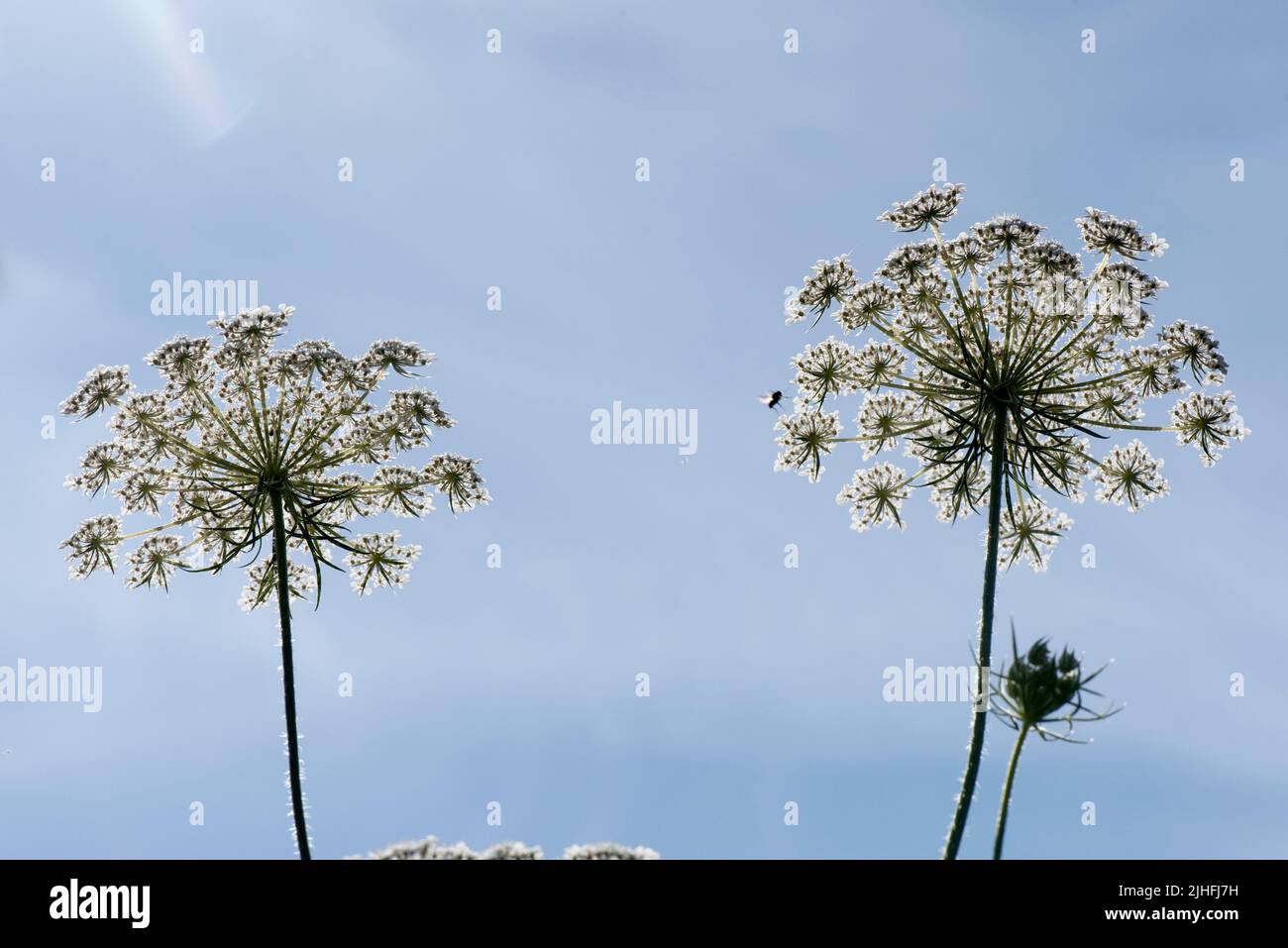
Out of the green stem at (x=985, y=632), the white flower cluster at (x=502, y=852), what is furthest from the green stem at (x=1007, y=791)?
the white flower cluster at (x=502, y=852)

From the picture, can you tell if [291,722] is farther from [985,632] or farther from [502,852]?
[985,632]

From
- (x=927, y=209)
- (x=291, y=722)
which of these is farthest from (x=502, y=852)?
(x=927, y=209)

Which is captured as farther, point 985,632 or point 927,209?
point 927,209

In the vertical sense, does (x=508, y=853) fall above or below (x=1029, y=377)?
below

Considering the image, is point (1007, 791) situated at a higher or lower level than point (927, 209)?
lower

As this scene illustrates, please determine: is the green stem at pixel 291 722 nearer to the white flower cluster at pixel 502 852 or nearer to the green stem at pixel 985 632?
the white flower cluster at pixel 502 852

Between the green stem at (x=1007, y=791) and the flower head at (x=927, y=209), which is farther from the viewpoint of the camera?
the flower head at (x=927, y=209)
